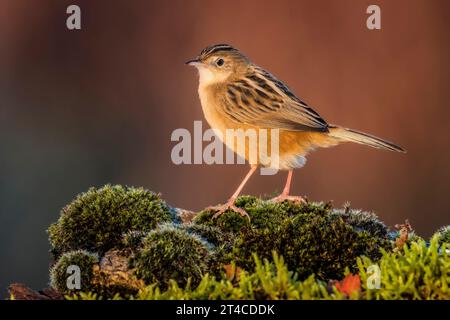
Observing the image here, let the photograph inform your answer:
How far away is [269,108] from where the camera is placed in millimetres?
6301

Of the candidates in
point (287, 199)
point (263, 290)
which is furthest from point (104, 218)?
point (263, 290)

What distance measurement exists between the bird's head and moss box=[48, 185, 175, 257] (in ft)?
5.29

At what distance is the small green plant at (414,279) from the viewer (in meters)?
3.46

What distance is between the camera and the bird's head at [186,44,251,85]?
6.68 m

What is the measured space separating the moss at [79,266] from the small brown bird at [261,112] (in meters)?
1.84

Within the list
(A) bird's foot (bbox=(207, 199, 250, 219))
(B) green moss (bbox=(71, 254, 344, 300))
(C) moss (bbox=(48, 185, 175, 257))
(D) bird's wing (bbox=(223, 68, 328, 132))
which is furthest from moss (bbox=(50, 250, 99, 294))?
(D) bird's wing (bbox=(223, 68, 328, 132))

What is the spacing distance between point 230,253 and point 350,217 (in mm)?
1063

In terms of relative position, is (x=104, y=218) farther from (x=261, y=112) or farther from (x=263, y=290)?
(x=263, y=290)

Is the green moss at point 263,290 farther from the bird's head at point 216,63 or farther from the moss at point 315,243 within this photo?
the bird's head at point 216,63

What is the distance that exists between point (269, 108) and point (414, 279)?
9.88ft

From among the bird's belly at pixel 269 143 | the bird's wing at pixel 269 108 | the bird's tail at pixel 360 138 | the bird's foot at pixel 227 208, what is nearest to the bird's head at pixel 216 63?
the bird's wing at pixel 269 108
